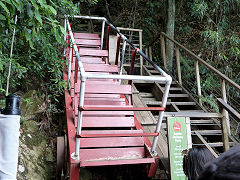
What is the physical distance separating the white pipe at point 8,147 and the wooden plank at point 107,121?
5.62ft

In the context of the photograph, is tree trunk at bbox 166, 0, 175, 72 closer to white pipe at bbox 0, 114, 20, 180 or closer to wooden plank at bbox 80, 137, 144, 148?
wooden plank at bbox 80, 137, 144, 148

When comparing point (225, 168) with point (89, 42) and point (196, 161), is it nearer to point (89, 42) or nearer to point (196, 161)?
point (196, 161)

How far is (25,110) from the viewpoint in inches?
153

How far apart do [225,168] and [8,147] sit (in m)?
1.14

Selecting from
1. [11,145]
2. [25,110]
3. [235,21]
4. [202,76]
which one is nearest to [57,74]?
[25,110]

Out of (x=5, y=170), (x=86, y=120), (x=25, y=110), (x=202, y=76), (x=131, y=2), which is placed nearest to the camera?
(x=5, y=170)

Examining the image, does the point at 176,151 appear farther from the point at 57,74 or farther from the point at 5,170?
the point at 57,74

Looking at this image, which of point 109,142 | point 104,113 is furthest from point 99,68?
point 109,142

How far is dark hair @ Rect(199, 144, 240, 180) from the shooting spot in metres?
0.64

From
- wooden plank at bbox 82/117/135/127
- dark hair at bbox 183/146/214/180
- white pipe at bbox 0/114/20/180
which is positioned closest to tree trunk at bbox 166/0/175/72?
wooden plank at bbox 82/117/135/127

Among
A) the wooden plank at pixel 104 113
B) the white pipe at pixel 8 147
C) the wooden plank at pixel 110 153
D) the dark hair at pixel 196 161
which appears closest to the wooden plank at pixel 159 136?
the wooden plank at pixel 110 153

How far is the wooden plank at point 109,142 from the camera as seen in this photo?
9.32 feet

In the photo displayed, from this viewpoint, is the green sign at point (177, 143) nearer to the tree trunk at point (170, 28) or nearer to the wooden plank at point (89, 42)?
the wooden plank at point (89, 42)

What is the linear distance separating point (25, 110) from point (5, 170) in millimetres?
2813
